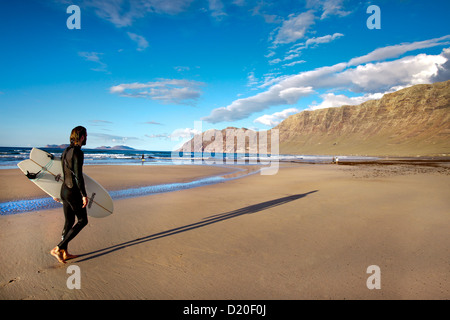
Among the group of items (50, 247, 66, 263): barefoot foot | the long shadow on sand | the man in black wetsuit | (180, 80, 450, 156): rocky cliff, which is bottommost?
the long shadow on sand

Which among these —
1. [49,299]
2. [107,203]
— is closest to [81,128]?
[107,203]

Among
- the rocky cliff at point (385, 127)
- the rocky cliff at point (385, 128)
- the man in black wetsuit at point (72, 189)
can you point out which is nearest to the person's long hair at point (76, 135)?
the man in black wetsuit at point (72, 189)

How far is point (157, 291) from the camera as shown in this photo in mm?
2900

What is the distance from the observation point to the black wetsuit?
3.52m

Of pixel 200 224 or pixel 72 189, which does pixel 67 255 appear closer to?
pixel 72 189

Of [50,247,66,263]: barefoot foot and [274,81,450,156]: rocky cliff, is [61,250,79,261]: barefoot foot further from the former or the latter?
[274,81,450,156]: rocky cliff

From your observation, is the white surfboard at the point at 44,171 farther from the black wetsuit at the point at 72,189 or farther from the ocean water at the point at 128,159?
the ocean water at the point at 128,159

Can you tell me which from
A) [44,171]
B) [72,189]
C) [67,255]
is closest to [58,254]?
[67,255]

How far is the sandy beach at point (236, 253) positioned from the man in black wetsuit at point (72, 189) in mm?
386

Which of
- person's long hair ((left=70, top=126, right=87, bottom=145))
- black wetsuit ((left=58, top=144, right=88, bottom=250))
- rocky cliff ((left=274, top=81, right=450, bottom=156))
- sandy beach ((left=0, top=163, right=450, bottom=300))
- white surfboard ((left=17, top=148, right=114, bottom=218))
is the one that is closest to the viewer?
sandy beach ((left=0, top=163, right=450, bottom=300))

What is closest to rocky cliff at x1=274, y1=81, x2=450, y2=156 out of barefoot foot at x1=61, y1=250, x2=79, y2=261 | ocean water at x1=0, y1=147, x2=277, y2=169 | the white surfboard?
ocean water at x1=0, y1=147, x2=277, y2=169

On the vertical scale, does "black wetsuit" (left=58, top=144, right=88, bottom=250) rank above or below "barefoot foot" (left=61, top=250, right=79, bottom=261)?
above
